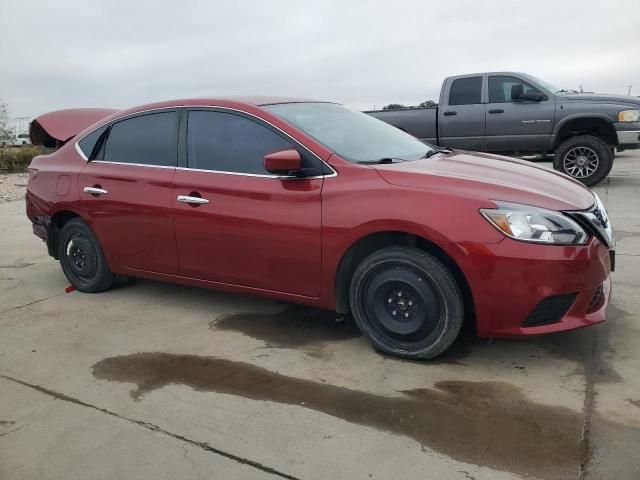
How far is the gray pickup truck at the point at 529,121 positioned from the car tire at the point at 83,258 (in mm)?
5388

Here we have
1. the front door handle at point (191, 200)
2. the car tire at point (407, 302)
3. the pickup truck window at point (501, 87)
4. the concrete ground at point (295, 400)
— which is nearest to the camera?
the concrete ground at point (295, 400)

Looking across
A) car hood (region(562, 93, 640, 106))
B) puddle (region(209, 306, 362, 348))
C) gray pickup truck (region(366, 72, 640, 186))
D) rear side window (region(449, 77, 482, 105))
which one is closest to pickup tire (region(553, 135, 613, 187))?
gray pickup truck (region(366, 72, 640, 186))

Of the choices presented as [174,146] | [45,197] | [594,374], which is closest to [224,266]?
[174,146]

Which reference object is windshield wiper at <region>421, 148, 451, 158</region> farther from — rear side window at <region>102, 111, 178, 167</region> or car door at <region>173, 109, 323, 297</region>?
rear side window at <region>102, 111, 178, 167</region>

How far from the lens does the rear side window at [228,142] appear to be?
12.4 feet

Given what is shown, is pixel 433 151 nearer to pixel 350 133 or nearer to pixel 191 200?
pixel 350 133

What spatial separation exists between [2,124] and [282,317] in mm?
18409

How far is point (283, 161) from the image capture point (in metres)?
3.38

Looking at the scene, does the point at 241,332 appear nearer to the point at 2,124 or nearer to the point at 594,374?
the point at 594,374

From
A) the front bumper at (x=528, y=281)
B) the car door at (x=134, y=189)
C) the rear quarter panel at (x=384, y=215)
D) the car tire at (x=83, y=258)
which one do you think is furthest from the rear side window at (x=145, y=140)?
the front bumper at (x=528, y=281)

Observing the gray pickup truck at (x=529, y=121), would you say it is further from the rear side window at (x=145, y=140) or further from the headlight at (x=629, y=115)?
the rear side window at (x=145, y=140)

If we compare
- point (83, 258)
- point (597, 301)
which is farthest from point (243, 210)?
point (597, 301)

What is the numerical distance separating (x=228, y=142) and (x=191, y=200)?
1.56 feet

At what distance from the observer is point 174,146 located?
418 cm
